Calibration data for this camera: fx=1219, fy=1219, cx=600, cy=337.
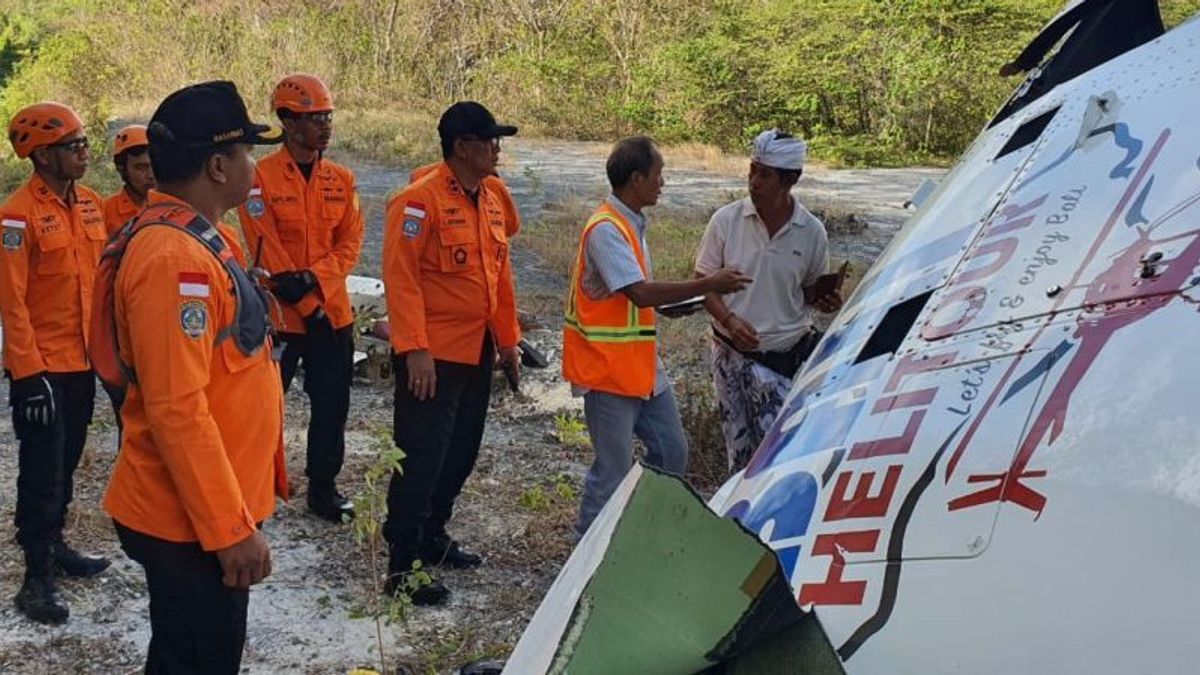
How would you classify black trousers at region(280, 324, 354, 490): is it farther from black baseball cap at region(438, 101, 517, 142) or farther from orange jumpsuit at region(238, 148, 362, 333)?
black baseball cap at region(438, 101, 517, 142)

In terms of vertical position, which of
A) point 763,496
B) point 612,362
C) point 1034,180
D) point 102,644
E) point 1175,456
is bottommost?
point 102,644

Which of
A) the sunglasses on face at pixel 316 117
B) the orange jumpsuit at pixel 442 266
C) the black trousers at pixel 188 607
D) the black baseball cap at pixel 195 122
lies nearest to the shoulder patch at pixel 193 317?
the black baseball cap at pixel 195 122

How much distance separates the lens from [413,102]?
23.5m

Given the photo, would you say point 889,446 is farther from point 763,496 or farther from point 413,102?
point 413,102

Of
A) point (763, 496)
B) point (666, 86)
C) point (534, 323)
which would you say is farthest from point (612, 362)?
point (666, 86)

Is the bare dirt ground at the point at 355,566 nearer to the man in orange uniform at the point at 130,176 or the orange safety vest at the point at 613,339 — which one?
the orange safety vest at the point at 613,339

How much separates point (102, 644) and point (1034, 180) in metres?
3.36

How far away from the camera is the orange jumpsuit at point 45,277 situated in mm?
4203

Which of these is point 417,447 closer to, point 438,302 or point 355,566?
point 438,302

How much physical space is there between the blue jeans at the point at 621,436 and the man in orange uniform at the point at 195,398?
168 centimetres

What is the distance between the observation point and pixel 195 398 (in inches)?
101

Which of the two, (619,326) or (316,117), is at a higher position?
(316,117)

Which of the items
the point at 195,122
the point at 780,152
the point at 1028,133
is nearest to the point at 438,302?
the point at 780,152

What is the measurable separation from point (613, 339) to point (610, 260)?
30cm
